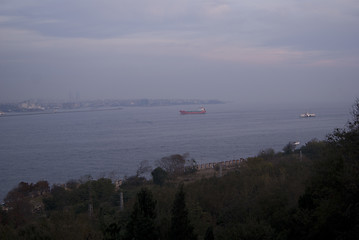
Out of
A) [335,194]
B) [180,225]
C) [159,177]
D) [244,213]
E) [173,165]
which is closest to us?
[335,194]

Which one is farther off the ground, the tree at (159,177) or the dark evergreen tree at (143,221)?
the dark evergreen tree at (143,221)

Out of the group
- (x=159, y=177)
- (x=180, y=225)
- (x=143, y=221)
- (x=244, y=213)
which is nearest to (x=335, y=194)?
(x=180, y=225)

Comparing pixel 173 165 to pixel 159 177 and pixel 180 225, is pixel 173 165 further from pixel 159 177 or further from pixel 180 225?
pixel 180 225

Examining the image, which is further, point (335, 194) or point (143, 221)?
point (143, 221)

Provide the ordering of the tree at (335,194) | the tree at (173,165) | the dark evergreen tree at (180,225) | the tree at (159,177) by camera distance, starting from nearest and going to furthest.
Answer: the tree at (335,194) < the dark evergreen tree at (180,225) < the tree at (159,177) < the tree at (173,165)

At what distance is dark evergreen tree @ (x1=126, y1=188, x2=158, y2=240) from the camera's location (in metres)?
4.50

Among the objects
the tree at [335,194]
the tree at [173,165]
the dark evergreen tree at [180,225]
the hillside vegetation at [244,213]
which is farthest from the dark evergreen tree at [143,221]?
the tree at [173,165]

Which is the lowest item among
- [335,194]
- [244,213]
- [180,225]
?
[244,213]

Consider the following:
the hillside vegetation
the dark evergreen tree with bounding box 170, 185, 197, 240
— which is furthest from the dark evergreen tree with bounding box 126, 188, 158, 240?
the dark evergreen tree with bounding box 170, 185, 197, 240

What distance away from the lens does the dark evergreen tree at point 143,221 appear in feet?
14.8

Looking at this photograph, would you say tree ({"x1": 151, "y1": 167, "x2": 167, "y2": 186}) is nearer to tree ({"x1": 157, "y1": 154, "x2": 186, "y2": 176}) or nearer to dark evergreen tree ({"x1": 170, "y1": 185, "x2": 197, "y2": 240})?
tree ({"x1": 157, "y1": 154, "x2": 186, "y2": 176})

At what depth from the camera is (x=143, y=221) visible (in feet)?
14.9

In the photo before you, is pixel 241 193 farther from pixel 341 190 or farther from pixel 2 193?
pixel 2 193

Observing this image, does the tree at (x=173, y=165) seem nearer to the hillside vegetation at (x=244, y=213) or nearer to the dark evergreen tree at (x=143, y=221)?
the hillside vegetation at (x=244, y=213)
